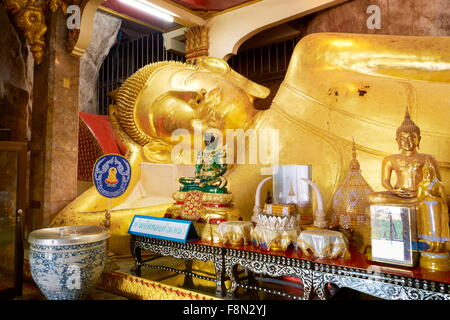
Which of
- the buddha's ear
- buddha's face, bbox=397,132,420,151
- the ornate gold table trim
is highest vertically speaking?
the buddha's ear

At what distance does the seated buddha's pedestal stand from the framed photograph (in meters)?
0.95

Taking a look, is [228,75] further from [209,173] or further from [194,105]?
[209,173]

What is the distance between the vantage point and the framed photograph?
4.91 feet

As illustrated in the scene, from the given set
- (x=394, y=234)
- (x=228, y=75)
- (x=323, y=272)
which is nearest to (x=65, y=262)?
(x=323, y=272)

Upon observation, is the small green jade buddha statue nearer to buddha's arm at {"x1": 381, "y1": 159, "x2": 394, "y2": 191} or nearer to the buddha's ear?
the buddha's ear

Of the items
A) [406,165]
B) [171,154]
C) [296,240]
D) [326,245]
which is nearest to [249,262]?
[296,240]

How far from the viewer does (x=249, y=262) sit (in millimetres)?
1833

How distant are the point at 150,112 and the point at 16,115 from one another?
7.48ft

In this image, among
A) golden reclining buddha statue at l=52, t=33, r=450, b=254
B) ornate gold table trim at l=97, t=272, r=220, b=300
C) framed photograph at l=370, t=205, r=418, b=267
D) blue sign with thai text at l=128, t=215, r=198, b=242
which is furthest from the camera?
golden reclining buddha statue at l=52, t=33, r=450, b=254

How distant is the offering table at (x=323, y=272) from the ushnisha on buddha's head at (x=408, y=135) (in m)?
0.64

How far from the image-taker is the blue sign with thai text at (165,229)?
2104mm

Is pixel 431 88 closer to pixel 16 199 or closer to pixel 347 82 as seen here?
pixel 347 82

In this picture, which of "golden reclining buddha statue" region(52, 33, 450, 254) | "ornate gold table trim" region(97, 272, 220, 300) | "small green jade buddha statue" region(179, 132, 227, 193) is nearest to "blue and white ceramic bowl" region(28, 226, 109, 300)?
"ornate gold table trim" region(97, 272, 220, 300)

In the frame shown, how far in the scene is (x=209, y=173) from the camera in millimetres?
2668
